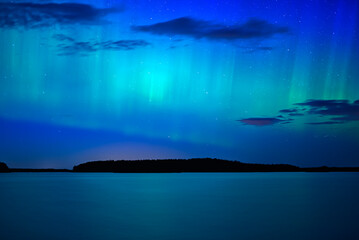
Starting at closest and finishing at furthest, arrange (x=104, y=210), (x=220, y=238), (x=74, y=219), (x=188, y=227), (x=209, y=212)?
(x=220, y=238)
(x=188, y=227)
(x=74, y=219)
(x=209, y=212)
(x=104, y=210)

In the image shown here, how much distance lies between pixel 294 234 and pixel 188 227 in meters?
6.31

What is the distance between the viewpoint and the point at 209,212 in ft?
103

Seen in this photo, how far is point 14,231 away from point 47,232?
6.13 feet

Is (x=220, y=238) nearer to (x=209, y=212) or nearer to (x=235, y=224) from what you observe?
(x=235, y=224)

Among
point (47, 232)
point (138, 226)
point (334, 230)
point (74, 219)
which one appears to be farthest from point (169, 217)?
point (334, 230)

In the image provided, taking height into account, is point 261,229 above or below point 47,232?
above

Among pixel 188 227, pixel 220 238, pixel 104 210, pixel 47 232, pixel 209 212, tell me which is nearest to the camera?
pixel 220 238

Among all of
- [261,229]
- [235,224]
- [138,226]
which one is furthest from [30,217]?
[261,229]

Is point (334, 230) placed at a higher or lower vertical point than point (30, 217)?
higher

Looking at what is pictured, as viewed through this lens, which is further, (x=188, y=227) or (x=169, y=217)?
(x=169, y=217)

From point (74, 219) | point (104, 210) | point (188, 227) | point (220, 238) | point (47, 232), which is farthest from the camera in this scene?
point (104, 210)

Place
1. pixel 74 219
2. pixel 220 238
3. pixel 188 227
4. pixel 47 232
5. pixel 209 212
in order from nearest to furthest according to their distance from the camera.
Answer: pixel 220 238 → pixel 47 232 → pixel 188 227 → pixel 74 219 → pixel 209 212

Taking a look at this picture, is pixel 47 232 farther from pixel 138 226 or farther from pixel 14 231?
pixel 138 226

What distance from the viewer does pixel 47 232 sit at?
22.2m
